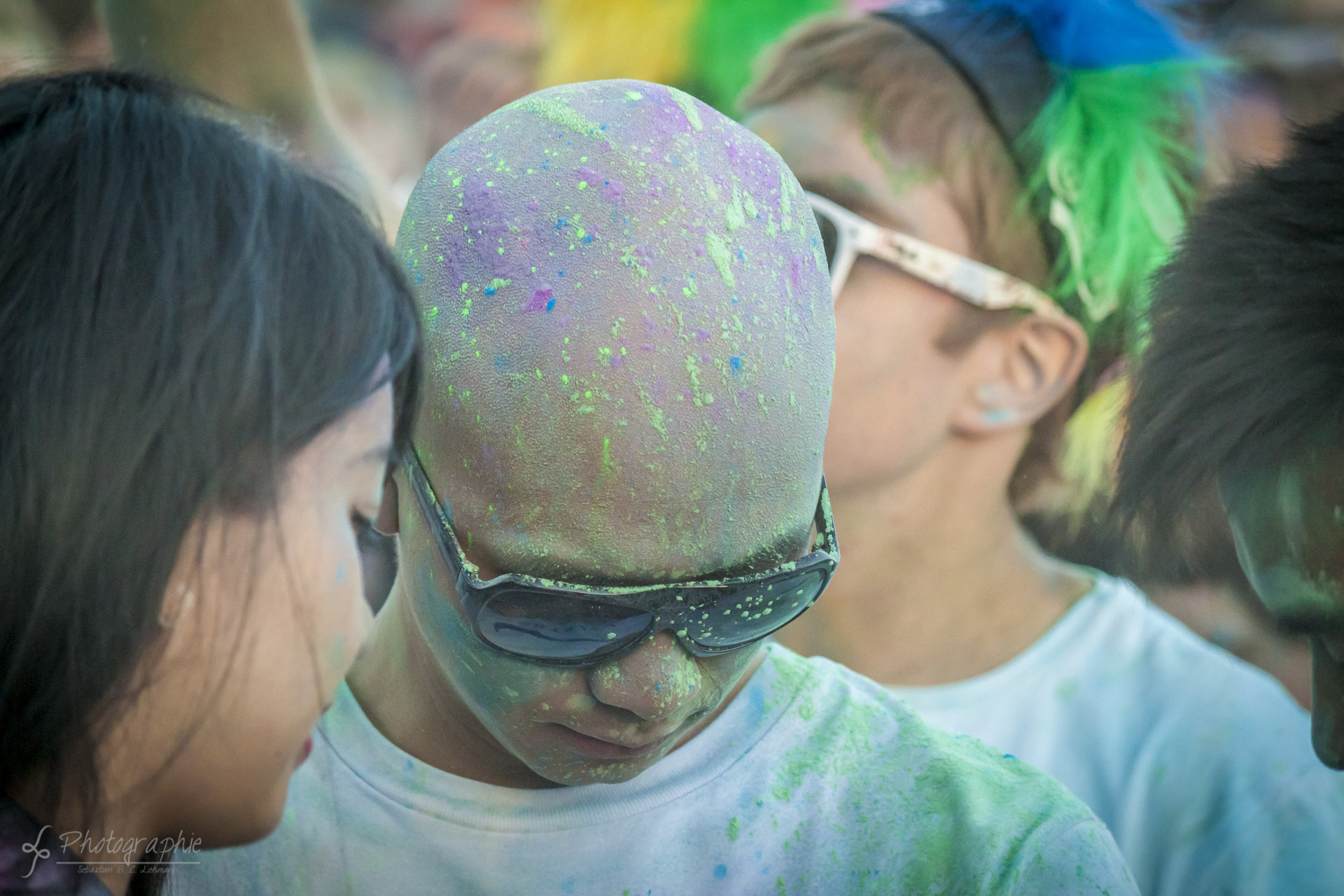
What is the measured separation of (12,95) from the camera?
98 centimetres

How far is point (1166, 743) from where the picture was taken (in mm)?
2096

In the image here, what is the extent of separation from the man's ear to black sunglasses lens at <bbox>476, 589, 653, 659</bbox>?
242mm

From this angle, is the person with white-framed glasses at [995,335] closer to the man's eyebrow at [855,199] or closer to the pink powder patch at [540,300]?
the man's eyebrow at [855,199]

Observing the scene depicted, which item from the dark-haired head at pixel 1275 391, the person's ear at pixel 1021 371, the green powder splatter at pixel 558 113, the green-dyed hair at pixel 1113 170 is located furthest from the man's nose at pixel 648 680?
the green-dyed hair at pixel 1113 170

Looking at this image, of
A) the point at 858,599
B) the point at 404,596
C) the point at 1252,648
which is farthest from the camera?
the point at 858,599

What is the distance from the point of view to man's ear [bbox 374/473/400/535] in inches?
51.4

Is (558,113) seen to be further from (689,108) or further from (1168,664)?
(1168,664)

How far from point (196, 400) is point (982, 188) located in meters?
1.77

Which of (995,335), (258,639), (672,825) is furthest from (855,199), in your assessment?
(258,639)

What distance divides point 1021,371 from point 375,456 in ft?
5.62

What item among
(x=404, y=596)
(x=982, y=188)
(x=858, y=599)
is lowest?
(x=858, y=599)

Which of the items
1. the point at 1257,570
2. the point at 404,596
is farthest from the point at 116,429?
the point at 1257,570

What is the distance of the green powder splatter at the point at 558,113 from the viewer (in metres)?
1.19

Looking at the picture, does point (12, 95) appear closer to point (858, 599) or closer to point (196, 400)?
point (196, 400)
